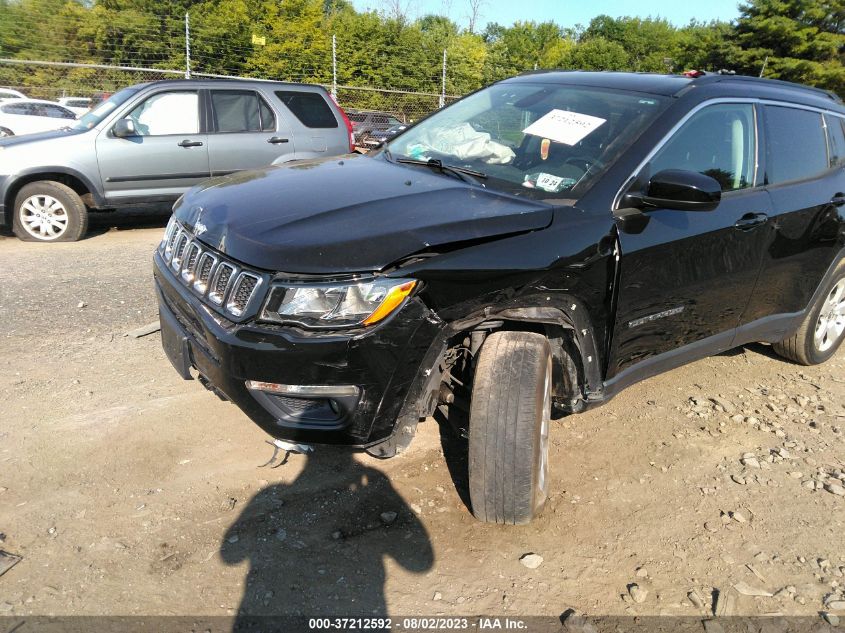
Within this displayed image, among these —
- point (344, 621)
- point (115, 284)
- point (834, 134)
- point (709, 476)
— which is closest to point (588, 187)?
point (709, 476)

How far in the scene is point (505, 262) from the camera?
8.47 feet

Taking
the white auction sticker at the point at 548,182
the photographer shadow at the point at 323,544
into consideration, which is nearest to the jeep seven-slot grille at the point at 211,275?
the photographer shadow at the point at 323,544

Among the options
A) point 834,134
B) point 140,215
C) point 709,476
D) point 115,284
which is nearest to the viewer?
point 709,476

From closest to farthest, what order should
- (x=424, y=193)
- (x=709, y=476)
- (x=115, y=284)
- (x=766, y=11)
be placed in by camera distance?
(x=424, y=193) < (x=709, y=476) < (x=115, y=284) < (x=766, y=11)

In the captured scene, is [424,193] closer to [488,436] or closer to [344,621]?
[488,436]

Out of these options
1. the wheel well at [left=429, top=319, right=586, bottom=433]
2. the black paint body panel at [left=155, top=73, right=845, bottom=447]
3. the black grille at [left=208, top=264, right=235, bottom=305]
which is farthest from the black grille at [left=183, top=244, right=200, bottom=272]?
the wheel well at [left=429, top=319, right=586, bottom=433]

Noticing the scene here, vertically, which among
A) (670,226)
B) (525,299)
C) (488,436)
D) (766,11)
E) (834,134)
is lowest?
(488,436)

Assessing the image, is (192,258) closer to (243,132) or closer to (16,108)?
(243,132)

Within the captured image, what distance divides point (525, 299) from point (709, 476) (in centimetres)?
155

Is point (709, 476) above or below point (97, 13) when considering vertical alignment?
below

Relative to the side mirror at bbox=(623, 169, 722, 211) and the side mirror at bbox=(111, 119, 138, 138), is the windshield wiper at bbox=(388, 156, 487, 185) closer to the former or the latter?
the side mirror at bbox=(623, 169, 722, 211)

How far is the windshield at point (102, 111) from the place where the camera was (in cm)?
730

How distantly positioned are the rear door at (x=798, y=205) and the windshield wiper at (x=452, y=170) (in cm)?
165

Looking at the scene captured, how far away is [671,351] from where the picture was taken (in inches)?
135
